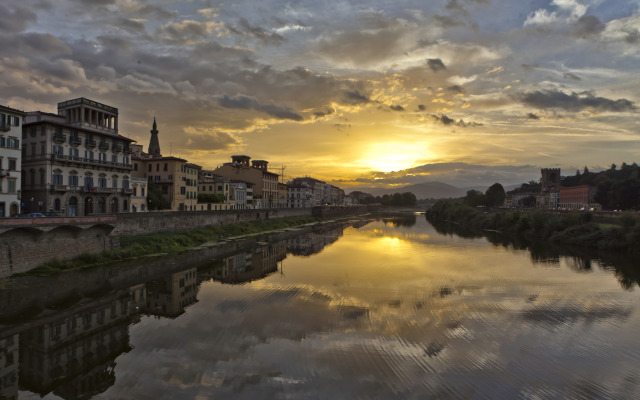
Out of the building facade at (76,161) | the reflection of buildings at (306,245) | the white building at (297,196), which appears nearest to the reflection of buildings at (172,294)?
the reflection of buildings at (306,245)

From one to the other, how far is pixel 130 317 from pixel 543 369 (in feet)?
→ 69.9

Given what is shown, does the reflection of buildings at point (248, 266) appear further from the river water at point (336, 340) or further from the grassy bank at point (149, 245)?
the grassy bank at point (149, 245)

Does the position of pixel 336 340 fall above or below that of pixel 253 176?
below

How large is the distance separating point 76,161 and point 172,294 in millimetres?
26450

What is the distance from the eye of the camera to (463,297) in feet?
86.1

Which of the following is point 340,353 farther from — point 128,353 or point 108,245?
point 108,245

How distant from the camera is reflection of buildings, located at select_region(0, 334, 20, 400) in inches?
539

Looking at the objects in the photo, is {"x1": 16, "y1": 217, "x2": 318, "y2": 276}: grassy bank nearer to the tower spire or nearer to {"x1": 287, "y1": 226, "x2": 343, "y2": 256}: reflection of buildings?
{"x1": 287, "y1": 226, "x2": 343, "y2": 256}: reflection of buildings

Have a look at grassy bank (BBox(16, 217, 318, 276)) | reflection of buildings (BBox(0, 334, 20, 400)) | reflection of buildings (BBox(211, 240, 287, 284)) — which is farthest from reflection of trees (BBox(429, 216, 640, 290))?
grassy bank (BBox(16, 217, 318, 276))

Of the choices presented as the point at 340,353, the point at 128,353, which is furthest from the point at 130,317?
the point at 340,353

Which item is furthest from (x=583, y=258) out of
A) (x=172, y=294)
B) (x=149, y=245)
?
(x=149, y=245)

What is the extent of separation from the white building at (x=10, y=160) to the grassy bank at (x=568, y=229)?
223 feet

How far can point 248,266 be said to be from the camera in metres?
37.8

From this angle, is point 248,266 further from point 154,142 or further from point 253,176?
point 154,142
